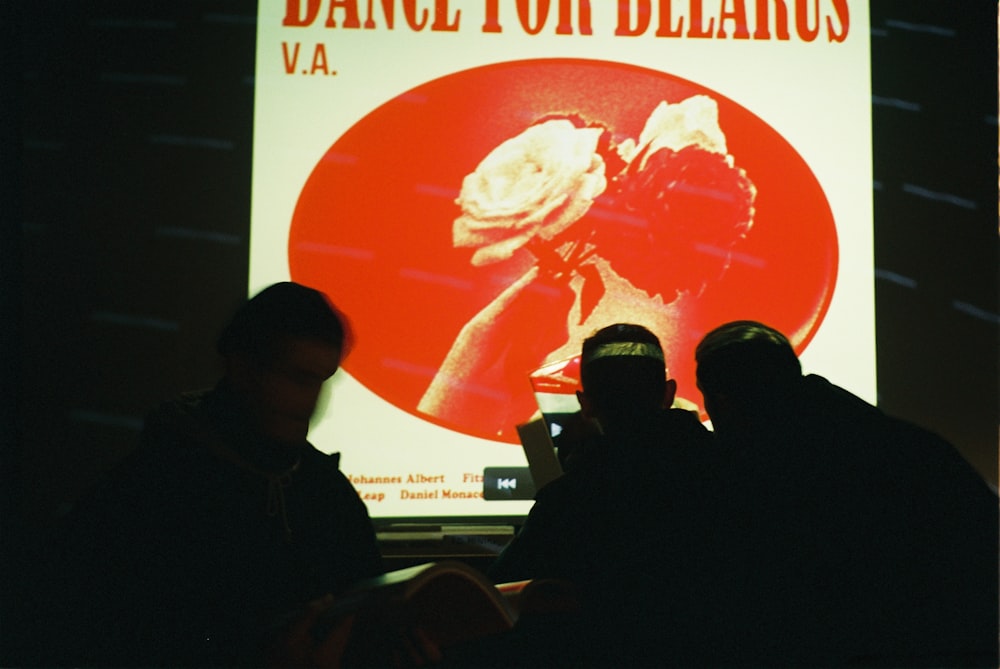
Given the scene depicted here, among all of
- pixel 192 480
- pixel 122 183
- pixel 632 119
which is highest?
pixel 632 119

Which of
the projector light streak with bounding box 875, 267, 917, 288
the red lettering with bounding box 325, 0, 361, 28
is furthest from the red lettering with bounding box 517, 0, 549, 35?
the projector light streak with bounding box 875, 267, 917, 288

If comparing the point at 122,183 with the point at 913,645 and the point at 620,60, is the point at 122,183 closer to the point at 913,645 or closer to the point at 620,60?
the point at 620,60

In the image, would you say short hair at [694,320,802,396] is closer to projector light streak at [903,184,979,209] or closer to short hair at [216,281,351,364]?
short hair at [216,281,351,364]

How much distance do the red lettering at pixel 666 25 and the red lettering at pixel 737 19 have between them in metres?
0.12

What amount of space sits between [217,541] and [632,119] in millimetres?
1889

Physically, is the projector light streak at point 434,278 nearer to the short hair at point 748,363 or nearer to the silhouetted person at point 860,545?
the short hair at point 748,363

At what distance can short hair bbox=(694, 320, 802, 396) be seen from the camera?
156 centimetres

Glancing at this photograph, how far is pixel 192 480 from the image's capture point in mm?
1472

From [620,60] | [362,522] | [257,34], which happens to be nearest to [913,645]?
[362,522]

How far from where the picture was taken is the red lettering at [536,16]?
9.15 feet

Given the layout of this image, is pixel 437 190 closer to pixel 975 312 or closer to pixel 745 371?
pixel 745 371

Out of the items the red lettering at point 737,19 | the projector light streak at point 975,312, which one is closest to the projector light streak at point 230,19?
the red lettering at point 737,19

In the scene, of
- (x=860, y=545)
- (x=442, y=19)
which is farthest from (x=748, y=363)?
(x=442, y=19)

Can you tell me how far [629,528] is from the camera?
1515 mm
